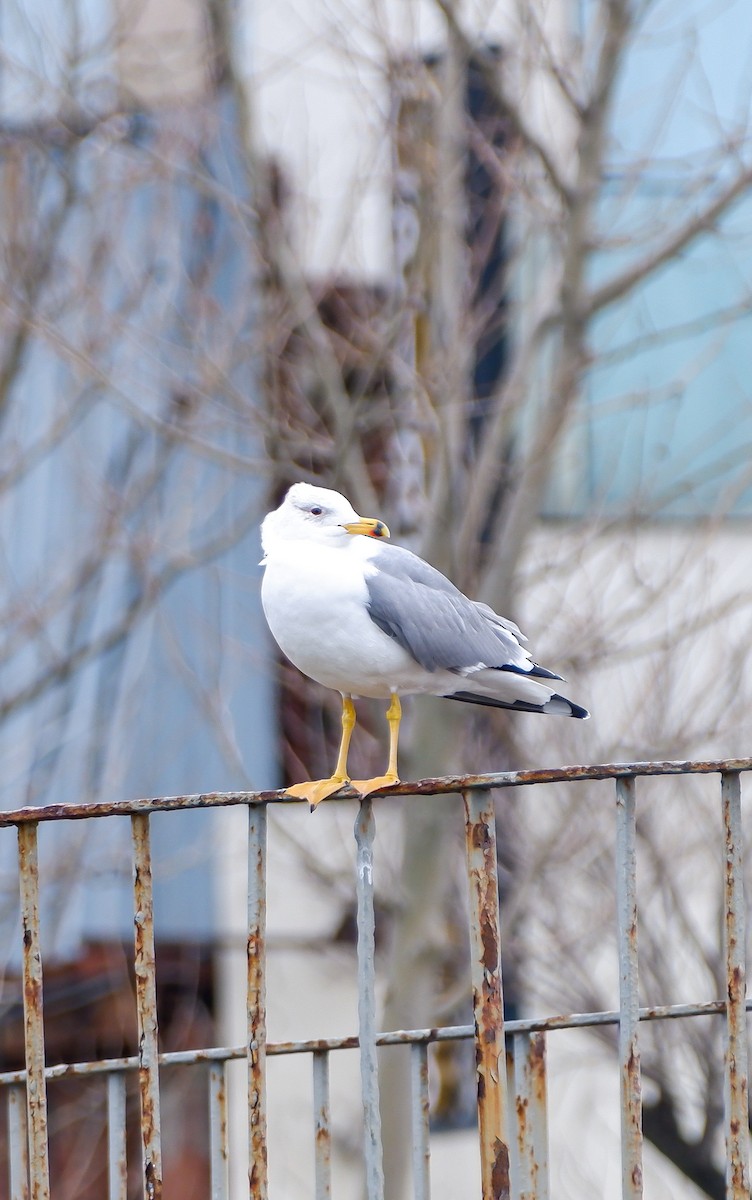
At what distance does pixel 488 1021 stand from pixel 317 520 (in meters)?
1.48

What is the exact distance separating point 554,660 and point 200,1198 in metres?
3.78

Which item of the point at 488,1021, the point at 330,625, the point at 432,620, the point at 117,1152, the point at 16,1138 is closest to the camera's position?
the point at 488,1021

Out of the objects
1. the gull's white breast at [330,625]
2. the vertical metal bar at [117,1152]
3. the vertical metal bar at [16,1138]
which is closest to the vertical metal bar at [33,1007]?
the vertical metal bar at [117,1152]

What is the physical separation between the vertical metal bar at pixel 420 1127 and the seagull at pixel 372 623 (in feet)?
1.66

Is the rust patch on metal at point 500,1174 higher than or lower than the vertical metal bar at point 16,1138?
higher

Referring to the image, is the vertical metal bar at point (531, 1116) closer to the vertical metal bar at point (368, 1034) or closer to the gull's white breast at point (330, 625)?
the vertical metal bar at point (368, 1034)

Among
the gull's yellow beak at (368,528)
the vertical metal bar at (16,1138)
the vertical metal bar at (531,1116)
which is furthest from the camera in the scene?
the gull's yellow beak at (368,528)

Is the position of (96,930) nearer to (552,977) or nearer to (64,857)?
(64,857)

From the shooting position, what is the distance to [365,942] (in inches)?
75.7

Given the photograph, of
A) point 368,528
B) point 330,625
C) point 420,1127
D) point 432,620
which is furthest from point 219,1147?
point 368,528

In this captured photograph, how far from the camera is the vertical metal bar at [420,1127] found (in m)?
2.49

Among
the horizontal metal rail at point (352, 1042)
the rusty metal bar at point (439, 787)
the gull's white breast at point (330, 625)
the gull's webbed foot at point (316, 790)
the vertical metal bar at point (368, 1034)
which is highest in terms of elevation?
the gull's white breast at point (330, 625)

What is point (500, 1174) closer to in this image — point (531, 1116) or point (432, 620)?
point (531, 1116)

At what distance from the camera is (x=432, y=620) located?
3039 mm
